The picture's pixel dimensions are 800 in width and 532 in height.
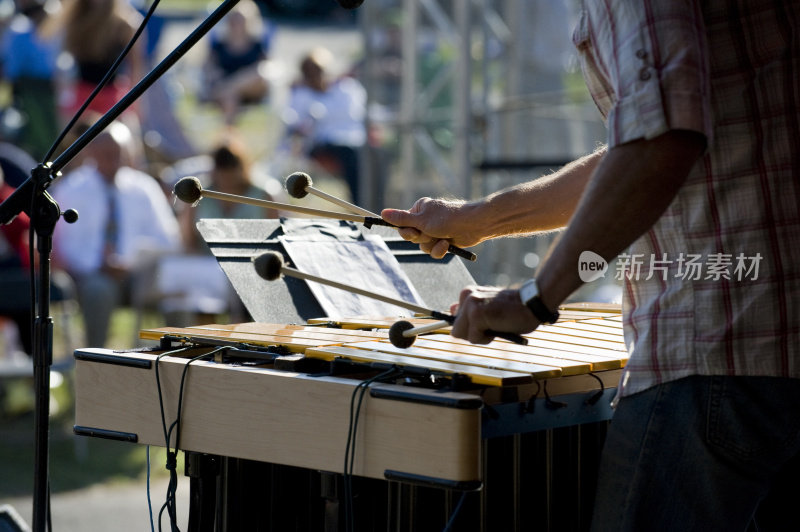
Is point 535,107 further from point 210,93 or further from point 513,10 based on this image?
point 210,93

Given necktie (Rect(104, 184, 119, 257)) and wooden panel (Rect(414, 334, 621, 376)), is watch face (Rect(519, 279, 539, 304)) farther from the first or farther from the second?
necktie (Rect(104, 184, 119, 257))

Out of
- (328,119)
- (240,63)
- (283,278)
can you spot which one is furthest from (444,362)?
(240,63)

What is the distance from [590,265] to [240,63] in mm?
7401

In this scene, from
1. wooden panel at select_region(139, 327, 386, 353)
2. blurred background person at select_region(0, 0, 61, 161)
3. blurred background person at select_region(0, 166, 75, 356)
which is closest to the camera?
wooden panel at select_region(139, 327, 386, 353)

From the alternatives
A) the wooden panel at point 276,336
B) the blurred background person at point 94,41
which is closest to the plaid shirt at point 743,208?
the wooden panel at point 276,336

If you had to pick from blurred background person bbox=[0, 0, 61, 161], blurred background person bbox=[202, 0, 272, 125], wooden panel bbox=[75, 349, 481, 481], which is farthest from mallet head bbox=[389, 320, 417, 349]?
blurred background person bbox=[202, 0, 272, 125]

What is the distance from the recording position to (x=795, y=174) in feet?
5.85

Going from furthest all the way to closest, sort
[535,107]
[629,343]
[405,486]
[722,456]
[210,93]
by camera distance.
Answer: [210,93]
[535,107]
[405,486]
[629,343]
[722,456]

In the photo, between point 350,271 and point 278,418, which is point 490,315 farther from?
point 350,271

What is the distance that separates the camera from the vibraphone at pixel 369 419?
74.8 inches

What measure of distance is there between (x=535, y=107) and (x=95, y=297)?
297cm

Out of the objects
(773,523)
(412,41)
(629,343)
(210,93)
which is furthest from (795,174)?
(210,93)

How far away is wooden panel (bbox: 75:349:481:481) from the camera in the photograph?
1.83 metres

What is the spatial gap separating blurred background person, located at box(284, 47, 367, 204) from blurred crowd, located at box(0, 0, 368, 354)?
1cm
